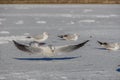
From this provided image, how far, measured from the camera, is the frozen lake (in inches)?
283

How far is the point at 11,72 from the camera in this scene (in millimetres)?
7262

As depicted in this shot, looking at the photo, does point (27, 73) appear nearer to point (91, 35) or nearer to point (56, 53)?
point (56, 53)

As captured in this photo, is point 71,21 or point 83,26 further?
point 71,21

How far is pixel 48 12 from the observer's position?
18.5m

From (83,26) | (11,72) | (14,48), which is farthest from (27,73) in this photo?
(83,26)

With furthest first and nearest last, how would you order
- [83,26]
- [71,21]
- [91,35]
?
[71,21] → [83,26] → [91,35]

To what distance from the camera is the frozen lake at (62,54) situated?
283 inches

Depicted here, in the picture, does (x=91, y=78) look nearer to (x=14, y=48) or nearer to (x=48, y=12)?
(x=14, y=48)

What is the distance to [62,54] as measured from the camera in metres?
8.88

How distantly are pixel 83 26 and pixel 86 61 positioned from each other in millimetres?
5751

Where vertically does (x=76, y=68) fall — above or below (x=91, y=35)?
above

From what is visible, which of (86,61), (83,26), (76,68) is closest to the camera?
(76,68)

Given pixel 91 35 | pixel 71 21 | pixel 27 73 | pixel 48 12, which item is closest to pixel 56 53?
pixel 27 73

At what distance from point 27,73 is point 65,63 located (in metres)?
1.06
